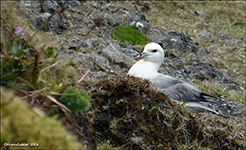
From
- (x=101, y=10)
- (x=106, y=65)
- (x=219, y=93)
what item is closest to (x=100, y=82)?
(x=106, y=65)

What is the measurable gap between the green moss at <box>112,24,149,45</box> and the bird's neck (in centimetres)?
215

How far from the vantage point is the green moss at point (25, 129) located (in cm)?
191

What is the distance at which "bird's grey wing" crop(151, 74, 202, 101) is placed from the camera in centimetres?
530

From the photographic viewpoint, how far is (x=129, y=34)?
8328mm

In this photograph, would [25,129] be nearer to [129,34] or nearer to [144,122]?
[144,122]

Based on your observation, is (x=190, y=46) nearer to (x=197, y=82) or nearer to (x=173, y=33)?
(x=173, y=33)

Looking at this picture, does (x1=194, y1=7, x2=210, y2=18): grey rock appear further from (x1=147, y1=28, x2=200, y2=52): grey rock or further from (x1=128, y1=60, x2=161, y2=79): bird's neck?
(x1=128, y1=60, x2=161, y2=79): bird's neck

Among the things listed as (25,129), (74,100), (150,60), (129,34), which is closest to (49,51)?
(74,100)

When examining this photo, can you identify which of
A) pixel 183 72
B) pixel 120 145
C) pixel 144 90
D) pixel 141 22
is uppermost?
pixel 144 90

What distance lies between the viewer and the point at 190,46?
9297 millimetres

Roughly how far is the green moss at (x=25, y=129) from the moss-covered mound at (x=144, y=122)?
1.44m

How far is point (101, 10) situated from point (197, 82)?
10.6 feet

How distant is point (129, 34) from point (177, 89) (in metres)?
3.28

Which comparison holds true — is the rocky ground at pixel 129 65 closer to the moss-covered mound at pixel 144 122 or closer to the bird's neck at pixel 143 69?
the moss-covered mound at pixel 144 122
